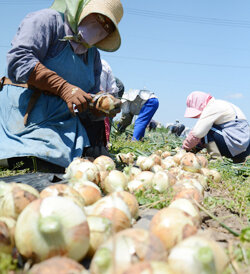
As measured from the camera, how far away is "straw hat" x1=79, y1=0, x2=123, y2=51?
2621 millimetres

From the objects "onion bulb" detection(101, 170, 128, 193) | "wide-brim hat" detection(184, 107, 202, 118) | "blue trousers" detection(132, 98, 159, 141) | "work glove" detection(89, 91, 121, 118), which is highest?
"work glove" detection(89, 91, 121, 118)

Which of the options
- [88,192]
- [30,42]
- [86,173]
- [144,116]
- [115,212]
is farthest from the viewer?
[144,116]

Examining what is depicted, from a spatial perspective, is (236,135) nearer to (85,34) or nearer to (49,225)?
(85,34)

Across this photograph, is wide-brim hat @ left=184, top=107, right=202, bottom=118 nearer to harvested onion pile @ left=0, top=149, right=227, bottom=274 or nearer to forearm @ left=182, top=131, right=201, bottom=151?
forearm @ left=182, top=131, right=201, bottom=151

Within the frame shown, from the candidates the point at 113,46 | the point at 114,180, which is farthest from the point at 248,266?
the point at 113,46

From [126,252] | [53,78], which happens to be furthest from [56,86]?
[126,252]

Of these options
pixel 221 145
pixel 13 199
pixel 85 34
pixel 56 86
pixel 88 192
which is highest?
pixel 85 34

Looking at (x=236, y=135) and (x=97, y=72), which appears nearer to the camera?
(x=97, y=72)

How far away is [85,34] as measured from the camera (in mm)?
2730

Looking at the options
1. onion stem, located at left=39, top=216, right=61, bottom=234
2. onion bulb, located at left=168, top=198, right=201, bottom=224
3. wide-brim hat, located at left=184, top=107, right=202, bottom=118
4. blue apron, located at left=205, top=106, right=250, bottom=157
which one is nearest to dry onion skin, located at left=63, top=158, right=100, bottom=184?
onion bulb, located at left=168, top=198, right=201, bottom=224

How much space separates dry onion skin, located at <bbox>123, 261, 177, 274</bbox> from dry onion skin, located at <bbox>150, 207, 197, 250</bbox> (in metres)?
0.26

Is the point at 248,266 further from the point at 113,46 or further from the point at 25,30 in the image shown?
the point at 113,46

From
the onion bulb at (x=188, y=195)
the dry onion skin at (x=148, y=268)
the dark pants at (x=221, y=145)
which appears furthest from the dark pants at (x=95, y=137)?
the dry onion skin at (x=148, y=268)

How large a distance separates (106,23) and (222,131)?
2.45m
